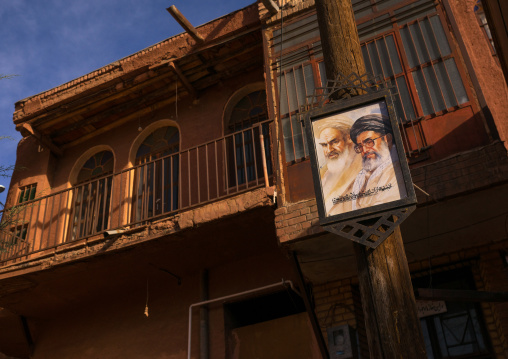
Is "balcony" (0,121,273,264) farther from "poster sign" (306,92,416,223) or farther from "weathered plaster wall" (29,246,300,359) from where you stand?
"poster sign" (306,92,416,223)

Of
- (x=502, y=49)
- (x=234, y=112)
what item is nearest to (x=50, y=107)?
(x=234, y=112)

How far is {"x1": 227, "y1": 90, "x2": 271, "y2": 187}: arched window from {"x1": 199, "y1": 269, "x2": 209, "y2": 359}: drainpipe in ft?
5.09

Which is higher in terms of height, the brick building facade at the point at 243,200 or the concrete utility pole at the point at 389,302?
the brick building facade at the point at 243,200

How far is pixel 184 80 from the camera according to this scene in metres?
9.66

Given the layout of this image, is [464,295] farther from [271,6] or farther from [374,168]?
[271,6]

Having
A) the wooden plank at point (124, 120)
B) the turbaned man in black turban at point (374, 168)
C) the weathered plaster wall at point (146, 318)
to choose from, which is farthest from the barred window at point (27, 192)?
the turbaned man in black turban at point (374, 168)

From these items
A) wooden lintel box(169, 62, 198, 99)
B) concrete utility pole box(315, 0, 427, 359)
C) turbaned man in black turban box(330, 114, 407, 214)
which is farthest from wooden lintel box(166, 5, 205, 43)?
concrete utility pole box(315, 0, 427, 359)

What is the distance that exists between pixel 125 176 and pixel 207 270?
2.43 m

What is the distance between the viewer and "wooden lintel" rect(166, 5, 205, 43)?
8.66 metres

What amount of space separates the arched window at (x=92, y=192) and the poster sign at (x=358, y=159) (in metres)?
5.71

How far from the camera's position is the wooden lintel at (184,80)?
938cm

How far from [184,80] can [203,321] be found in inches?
162

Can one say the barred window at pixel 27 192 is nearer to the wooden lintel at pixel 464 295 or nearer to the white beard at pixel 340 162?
the white beard at pixel 340 162

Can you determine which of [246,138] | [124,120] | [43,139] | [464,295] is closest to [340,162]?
[464,295]
